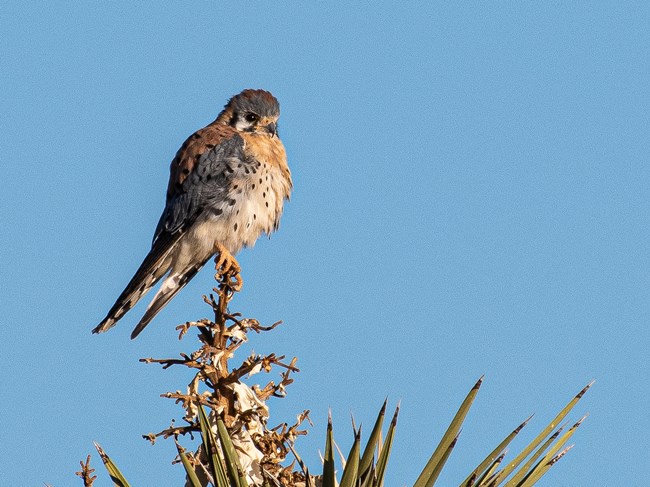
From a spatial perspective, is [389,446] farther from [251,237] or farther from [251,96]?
[251,96]

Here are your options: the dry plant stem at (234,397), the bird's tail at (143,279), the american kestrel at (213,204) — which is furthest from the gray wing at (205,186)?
the dry plant stem at (234,397)

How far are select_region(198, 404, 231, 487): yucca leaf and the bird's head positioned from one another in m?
4.57

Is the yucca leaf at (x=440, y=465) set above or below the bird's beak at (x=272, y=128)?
below

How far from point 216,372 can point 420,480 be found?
61cm

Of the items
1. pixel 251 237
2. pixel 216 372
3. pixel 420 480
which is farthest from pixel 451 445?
pixel 251 237

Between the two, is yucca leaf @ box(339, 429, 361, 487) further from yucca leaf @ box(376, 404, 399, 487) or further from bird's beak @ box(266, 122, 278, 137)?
bird's beak @ box(266, 122, 278, 137)

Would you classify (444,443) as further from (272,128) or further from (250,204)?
(272,128)

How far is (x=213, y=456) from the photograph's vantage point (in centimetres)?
200

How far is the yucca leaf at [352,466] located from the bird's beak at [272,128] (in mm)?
4747

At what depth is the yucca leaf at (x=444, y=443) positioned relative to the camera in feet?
6.45

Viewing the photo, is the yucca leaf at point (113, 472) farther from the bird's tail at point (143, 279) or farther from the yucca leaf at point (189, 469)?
the bird's tail at point (143, 279)

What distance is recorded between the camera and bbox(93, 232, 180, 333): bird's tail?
5.40 metres

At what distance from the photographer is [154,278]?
594 centimetres

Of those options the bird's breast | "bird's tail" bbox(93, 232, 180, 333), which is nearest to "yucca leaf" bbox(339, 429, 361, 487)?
"bird's tail" bbox(93, 232, 180, 333)
